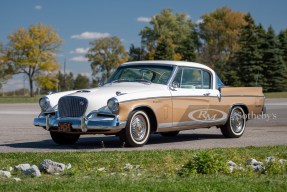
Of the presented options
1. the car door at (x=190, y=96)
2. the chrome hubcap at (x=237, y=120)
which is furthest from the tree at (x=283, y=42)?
the car door at (x=190, y=96)

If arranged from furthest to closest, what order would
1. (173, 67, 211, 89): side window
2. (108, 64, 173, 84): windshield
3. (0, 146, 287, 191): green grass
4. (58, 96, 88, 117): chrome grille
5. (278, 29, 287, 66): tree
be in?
1. (278, 29, 287, 66): tree
2. (173, 67, 211, 89): side window
3. (108, 64, 173, 84): windshield
4. (58, 96, 88, 117): chrome grille
5. (0, 146, 287, 191): green grass

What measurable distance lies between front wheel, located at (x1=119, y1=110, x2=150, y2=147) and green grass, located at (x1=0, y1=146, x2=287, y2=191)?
168 cm

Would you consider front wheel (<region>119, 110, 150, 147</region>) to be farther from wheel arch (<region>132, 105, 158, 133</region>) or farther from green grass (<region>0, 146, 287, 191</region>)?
green grass (<region>0, 146, 287, 191</region>)

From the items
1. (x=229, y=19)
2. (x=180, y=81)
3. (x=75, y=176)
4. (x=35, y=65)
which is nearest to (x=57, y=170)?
(x=75, y=176)

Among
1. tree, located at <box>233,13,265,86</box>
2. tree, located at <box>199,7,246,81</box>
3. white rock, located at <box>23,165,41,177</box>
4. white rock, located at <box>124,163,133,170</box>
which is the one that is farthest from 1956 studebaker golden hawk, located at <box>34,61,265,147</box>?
tree, located at <box>199,7,246,81</box>

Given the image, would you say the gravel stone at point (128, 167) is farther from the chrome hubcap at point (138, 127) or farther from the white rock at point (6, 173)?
the chrome hubcap at point (138, 127)

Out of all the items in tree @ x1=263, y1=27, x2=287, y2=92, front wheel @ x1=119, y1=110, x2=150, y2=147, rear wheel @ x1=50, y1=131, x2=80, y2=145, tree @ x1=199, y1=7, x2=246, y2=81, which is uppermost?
tree @ x1=199, y1=7, x2=246, y2=81

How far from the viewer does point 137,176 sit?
6664 mm

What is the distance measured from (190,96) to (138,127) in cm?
176

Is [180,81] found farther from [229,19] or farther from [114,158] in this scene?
[229,19]

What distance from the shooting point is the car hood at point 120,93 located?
35.0ft

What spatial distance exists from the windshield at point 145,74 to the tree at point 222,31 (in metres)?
76.1

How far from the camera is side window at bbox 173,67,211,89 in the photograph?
12126mm

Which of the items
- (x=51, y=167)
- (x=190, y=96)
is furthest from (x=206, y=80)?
A: (x=51, y=167)
